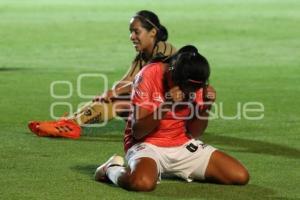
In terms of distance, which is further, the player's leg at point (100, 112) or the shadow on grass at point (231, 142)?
the player's leg at point (100, 112)

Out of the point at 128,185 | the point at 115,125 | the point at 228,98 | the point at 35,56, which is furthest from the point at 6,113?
the point at 35,56

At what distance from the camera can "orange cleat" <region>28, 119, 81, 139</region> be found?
890 centimetres

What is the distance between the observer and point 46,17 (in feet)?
82.9

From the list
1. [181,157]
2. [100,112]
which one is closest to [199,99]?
[181,157]

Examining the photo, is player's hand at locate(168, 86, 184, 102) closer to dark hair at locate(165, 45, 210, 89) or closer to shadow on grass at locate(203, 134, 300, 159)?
dark hair at locate(165, 45, 210, 89)

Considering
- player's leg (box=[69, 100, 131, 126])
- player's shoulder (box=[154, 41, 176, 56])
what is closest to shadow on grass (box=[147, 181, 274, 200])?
player's shoulder (box=[154, 41, 176, 56])

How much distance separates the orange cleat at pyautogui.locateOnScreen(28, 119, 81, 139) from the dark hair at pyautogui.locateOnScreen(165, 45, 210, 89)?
2.54m

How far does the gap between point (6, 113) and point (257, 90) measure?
131 inches

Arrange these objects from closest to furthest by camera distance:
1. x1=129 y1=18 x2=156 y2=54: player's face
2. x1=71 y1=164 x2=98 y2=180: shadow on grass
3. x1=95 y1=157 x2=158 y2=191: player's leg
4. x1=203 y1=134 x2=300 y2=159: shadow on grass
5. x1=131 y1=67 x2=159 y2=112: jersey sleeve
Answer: x1=95 y1=157 x2=158 y2=191: player's leg, x1=131 y1=67 x2=159 y2=112: jersey sleeve, x1=71 y1=164 x2=98 y2=180: shadow on grass, x1=129 y1=18 x2=156 y2=54: player's face, x1=203 y1=134 x2=300 y2=159: shadow on grass

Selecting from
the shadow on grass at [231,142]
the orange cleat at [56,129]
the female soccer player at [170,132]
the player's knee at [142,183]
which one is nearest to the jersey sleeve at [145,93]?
the female soccer player at [170,132]

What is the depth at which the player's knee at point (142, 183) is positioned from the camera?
258 inches

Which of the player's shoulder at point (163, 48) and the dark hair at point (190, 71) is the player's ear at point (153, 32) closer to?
the player's shoulder at point (163, 48)

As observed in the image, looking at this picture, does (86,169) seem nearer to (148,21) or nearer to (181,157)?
(181,157)
